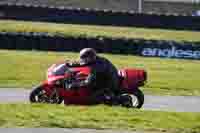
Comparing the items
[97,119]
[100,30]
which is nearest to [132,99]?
[97,119]

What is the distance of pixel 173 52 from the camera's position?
3148 centimetres

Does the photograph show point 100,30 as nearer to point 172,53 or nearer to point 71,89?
point 172,53

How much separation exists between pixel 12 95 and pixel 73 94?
Result: 9.52 feet

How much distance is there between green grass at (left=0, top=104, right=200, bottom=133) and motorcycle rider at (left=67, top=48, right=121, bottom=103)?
3046 millimetres

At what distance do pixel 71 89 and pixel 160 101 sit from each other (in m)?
3.65

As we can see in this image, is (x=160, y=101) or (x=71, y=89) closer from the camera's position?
(x=71, y=89)

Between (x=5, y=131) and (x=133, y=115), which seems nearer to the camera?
(x=5, y=131)

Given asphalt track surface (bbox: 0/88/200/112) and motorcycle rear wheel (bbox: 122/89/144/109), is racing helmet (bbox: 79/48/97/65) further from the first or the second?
asphalt track surface (bbox: 0/88/200/112)

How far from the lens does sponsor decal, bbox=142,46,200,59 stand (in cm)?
3148

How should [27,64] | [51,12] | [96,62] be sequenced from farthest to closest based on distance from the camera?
1. [51,12]
2. [27,64]
3. [96,62]

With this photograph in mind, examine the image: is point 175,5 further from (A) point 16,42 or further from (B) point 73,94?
(B) point 73,94

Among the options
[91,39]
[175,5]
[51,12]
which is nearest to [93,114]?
[91,39]

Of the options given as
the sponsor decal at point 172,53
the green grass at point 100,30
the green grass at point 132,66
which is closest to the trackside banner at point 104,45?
the sponsor decal at point 172,53

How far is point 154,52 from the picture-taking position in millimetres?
31531
